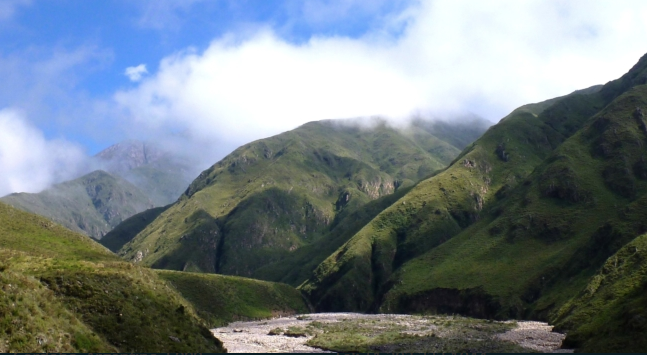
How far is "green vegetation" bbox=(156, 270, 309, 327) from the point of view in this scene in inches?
6024

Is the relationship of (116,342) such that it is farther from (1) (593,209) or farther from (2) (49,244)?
(1) (593,209)

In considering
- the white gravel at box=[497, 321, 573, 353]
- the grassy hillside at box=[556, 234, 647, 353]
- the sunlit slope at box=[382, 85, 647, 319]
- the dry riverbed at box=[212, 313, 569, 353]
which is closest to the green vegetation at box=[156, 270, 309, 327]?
the dry riverbed at box=[212, 313, 569, 353]

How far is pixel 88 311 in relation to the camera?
54.9m

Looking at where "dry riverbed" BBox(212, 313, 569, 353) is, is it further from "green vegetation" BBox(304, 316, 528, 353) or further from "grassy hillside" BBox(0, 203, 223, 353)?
"grassy hillside" BBox(0, 203, 223, 353)

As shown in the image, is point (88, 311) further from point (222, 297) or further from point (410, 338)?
point (222, 297)

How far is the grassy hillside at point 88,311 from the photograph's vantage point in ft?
141

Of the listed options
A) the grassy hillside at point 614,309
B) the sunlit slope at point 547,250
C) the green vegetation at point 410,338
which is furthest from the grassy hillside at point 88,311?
the sunlit slope at point 547,250

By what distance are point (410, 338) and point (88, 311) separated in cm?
6145

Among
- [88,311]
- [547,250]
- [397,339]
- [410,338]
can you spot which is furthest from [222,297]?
[88,311]

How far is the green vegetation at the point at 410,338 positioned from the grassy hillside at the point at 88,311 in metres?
31.4

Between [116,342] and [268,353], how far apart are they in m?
28.4

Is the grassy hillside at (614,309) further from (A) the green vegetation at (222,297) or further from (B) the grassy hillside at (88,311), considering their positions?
(A) the green vegetation at (222,297)

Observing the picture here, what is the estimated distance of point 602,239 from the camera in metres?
146

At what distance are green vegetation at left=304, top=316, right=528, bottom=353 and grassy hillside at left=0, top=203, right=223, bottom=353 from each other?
31399 millimetres
